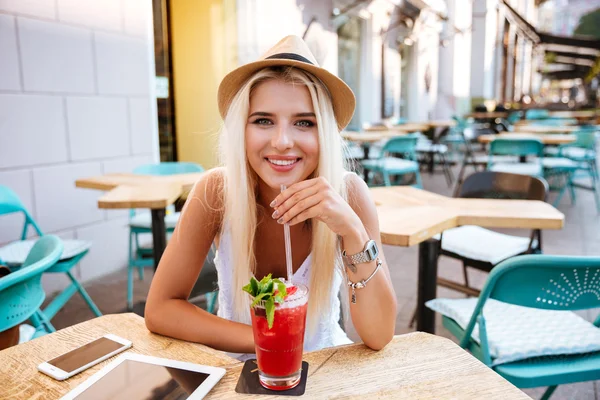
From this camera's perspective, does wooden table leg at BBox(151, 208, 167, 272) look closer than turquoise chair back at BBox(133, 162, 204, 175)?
Yes

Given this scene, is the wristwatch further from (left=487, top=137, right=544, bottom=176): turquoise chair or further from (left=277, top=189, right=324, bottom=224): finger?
(left=487, top=137, right=544, bottom=176): turquoise chair

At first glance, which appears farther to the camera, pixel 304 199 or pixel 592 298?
pixel 592 298

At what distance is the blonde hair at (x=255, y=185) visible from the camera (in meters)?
1.08

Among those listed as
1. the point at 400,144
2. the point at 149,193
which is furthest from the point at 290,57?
the point at 400,144

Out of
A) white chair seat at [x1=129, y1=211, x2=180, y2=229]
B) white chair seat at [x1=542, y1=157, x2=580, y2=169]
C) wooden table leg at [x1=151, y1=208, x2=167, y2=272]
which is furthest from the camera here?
white chair seat at [x1=542, y1=157, x2=580, y2=169]

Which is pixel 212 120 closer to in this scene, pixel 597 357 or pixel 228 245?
pixel 228 245

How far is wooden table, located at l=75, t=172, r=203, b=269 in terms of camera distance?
215cm

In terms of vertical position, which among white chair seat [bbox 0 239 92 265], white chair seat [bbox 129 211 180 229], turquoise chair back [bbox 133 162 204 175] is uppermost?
turquoise chair back [bbox 133 162 204 175]

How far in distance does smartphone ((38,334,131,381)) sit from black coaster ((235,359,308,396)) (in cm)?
25

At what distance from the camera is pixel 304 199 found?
86cm

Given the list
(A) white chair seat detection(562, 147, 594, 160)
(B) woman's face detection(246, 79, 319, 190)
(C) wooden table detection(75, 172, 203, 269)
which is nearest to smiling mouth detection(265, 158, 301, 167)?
(B) woman's face detection(246, 79, 319, 190)

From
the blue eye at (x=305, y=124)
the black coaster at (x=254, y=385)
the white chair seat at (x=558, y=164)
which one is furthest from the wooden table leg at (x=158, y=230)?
the white chair seat at (x=558, y=164)

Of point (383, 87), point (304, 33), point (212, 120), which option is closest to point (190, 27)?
point (212, 120)

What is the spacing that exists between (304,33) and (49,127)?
506 cm
